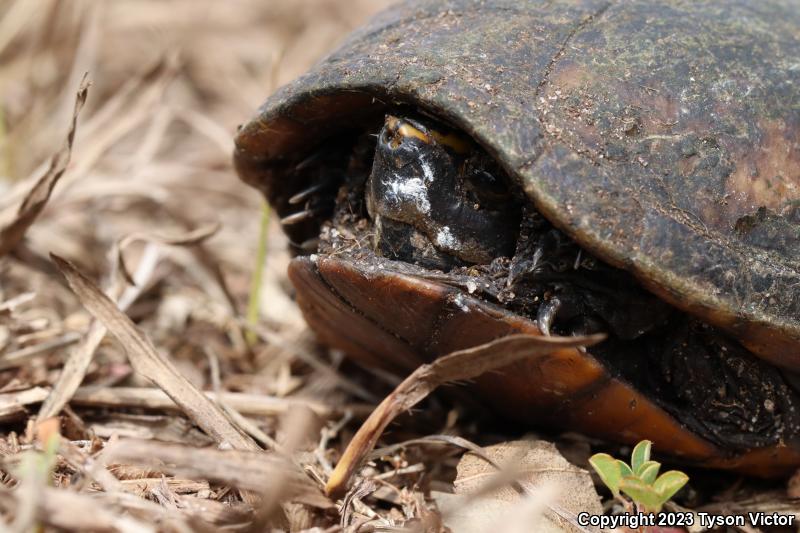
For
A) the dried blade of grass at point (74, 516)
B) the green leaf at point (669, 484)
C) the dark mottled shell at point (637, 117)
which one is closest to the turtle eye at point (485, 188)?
the dark mottled shell at point (637, 117)

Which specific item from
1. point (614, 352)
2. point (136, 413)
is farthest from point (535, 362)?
point (136, 413)

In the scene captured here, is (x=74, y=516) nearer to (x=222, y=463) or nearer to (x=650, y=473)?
(x=222, y=463)

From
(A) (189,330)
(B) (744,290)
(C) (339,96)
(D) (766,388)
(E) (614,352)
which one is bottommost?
(A) (189,330)

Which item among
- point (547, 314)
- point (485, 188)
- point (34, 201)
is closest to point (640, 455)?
point (547, 314)

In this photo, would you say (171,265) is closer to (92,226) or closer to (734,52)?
(92,226)

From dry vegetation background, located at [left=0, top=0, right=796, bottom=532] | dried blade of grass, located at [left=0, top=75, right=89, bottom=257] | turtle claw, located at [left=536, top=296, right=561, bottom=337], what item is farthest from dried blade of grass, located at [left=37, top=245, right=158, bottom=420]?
turtle claw, located at [left=536, top=296, right=561, bottom=337]

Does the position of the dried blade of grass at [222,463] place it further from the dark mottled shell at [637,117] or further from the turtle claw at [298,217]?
the turtle claw at [298,217]
